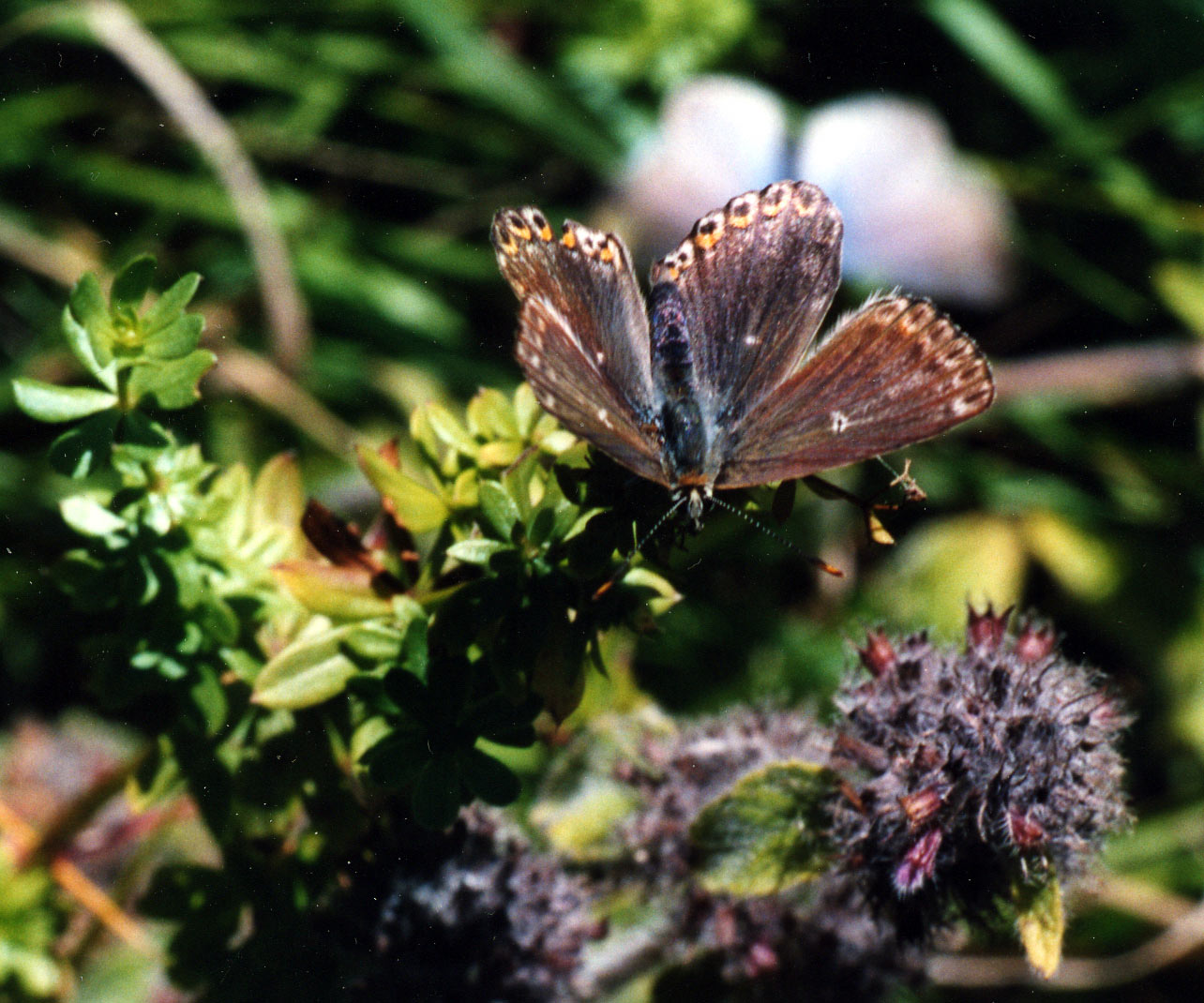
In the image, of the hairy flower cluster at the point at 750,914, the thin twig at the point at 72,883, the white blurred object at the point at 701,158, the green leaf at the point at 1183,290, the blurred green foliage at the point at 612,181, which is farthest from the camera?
the green leaf at the point at 1183,290

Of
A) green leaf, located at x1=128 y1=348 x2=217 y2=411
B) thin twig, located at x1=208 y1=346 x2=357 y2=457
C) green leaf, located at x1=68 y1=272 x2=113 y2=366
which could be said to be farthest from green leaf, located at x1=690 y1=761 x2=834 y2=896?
thin twig, located at x1=208 y1=346 x2=357 y2=457

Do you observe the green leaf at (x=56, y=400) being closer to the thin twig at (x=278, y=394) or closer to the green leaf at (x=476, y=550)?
the green leaf at (x=476, y=550)

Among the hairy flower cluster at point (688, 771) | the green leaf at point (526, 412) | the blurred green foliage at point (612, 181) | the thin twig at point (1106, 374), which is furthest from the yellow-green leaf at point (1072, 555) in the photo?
the green leaf at point (526, 412)

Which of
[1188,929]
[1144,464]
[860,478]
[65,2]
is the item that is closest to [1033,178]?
[1144,464]

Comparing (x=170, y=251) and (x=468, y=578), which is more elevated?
(x=468, y=578)

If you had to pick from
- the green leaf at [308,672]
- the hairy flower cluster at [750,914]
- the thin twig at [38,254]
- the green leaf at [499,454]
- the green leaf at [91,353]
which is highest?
the green leaf at [91,353]

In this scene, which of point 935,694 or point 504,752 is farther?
point 504,752

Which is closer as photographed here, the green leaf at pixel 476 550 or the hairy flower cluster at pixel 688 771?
the green leaf at pixel 476 550

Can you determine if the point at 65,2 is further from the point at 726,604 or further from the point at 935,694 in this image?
the point at 935,694
